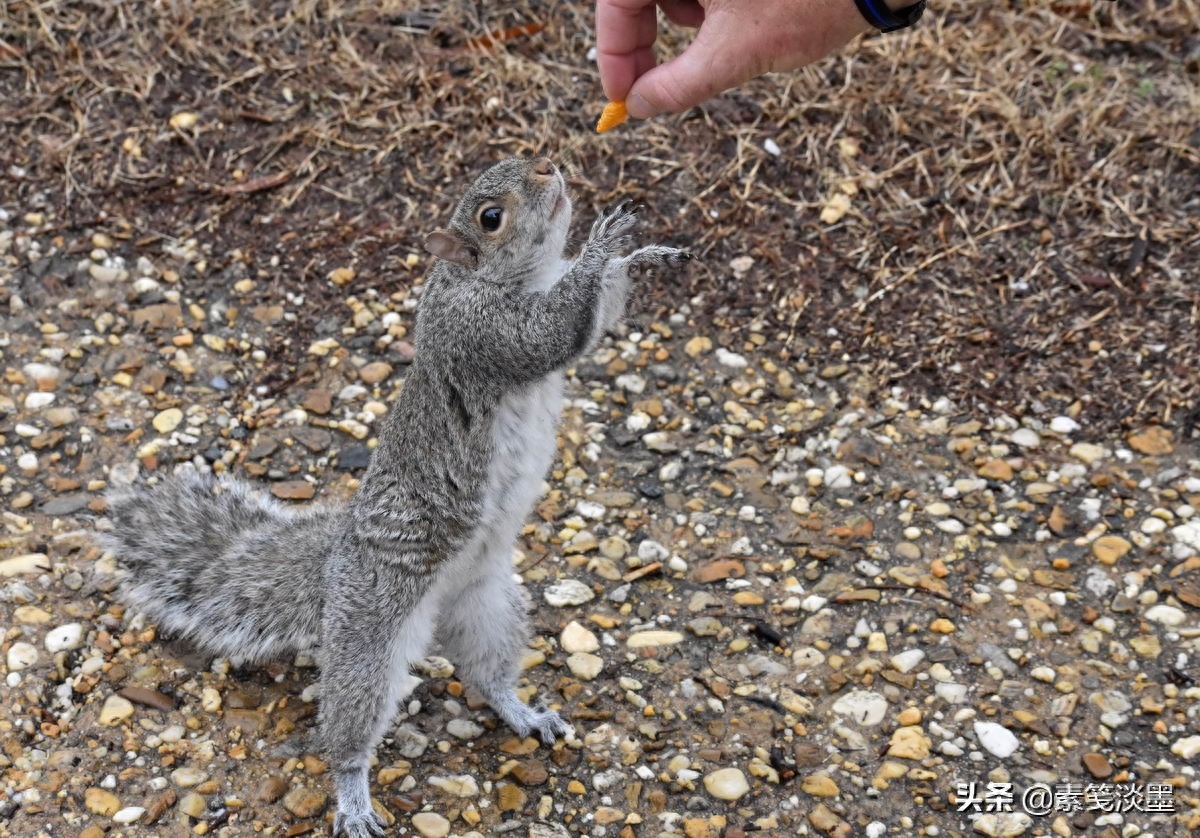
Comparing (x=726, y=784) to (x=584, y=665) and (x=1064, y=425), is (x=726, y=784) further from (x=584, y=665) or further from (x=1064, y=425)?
(x=1064, y=425)

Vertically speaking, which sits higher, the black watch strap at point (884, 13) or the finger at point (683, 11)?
the black watch strap at point (884, 13)

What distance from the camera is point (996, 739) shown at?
296 centimetres

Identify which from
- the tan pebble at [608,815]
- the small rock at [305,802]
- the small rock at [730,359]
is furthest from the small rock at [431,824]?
the small rock at [730,359]

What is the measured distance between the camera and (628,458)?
3.80 m

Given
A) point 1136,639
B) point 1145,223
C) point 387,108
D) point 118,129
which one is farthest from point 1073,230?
point 118,129

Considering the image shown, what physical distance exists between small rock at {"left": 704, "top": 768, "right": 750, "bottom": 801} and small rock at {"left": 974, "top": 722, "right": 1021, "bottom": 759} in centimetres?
55

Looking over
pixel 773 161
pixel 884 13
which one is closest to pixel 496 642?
pixel 884 13

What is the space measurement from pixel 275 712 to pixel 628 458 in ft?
4.14

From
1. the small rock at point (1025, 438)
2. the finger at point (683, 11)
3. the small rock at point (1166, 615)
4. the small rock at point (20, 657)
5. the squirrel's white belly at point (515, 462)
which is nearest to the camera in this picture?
the squirrel's white belly at point (515, 462)

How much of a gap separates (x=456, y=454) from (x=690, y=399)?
1395 mm

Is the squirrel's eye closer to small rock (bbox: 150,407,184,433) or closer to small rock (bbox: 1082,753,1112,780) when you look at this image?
small rock (bbox: 150,407,184,433)

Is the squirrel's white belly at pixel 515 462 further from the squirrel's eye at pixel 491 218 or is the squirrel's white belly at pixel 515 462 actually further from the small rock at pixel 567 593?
the small rock at pixel 567 593

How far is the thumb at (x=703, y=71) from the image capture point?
8.36 feet

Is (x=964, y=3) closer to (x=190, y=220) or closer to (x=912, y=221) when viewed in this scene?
(x=912, y=221)
